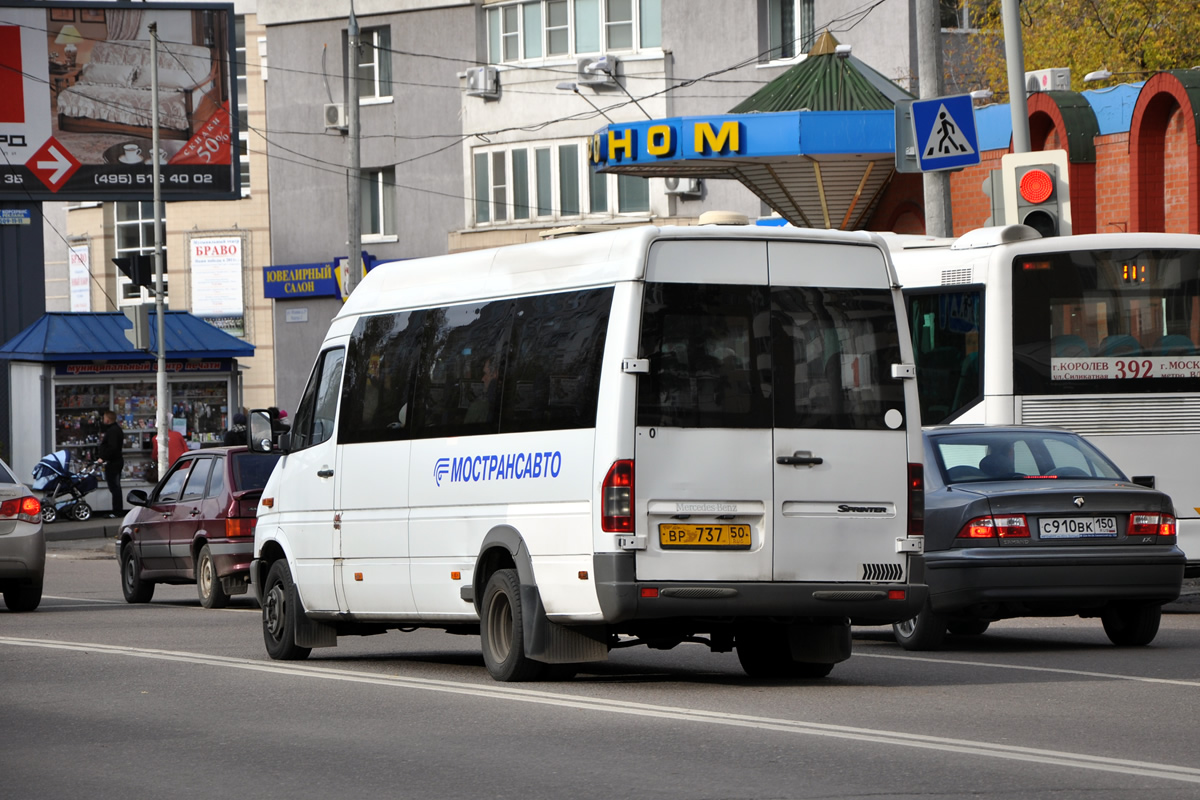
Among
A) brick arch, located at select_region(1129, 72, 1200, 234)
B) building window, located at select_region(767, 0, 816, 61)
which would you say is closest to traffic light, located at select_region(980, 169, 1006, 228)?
brick arch, located at select_region(1129, 72, 1200, 234)

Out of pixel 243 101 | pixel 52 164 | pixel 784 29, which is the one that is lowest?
pixel 52 164

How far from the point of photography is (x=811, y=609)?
35.4 ft

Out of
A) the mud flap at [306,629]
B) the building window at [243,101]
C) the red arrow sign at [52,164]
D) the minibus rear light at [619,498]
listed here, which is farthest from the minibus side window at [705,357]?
the building window at [243,101]

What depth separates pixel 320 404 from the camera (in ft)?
43.8

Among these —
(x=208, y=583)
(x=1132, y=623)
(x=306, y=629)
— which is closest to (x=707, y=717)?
(x=306, y=629)

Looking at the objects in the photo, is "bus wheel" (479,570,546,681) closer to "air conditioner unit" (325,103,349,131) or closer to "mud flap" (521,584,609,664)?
"mud flap" (521,584,609,664)

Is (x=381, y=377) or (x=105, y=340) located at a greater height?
(x=105, y=340)

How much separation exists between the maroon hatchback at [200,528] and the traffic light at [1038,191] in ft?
24.7

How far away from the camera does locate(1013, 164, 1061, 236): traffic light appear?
62.3ft

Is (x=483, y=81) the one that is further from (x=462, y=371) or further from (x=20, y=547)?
(x=462, y=371)

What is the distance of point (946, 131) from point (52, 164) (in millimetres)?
22464

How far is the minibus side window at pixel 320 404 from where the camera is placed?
43.2ft

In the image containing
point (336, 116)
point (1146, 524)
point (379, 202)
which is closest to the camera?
→ point (1146, 524)

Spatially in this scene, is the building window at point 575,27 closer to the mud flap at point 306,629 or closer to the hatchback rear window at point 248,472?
the hatchback rear window at point 248,472
